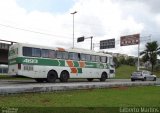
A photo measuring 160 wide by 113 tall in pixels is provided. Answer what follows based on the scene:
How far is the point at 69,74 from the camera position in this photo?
2994 centimetres

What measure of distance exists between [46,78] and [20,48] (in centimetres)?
383

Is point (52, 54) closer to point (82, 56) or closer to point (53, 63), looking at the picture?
point (53, 63)

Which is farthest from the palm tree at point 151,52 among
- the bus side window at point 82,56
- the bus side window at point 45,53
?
the bus side window at point 45,53

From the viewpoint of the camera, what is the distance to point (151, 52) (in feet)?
303

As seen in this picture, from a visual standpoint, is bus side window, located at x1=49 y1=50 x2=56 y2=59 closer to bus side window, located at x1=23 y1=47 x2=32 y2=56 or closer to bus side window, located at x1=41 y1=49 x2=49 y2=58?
bus side window, located at x1=41 y1=49 x2=49 y2=58

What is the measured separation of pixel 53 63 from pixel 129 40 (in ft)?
145

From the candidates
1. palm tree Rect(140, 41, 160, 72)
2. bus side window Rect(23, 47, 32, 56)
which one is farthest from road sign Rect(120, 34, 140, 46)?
bus side window Rect(23, 47, 32, 56)

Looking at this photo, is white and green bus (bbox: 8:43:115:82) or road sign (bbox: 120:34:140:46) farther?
road sign (bbox: 120:34:140:46)

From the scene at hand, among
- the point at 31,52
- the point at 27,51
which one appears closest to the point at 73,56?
the point at 31,52

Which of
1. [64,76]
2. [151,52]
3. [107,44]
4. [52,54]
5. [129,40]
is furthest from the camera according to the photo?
[151,52]

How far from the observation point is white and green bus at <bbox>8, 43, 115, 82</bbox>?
26.0 metres

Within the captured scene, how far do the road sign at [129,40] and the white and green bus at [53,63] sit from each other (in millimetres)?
35008

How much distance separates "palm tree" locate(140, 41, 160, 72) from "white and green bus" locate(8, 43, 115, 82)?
58611 mm

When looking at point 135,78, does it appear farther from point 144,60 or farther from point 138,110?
point 144,60
